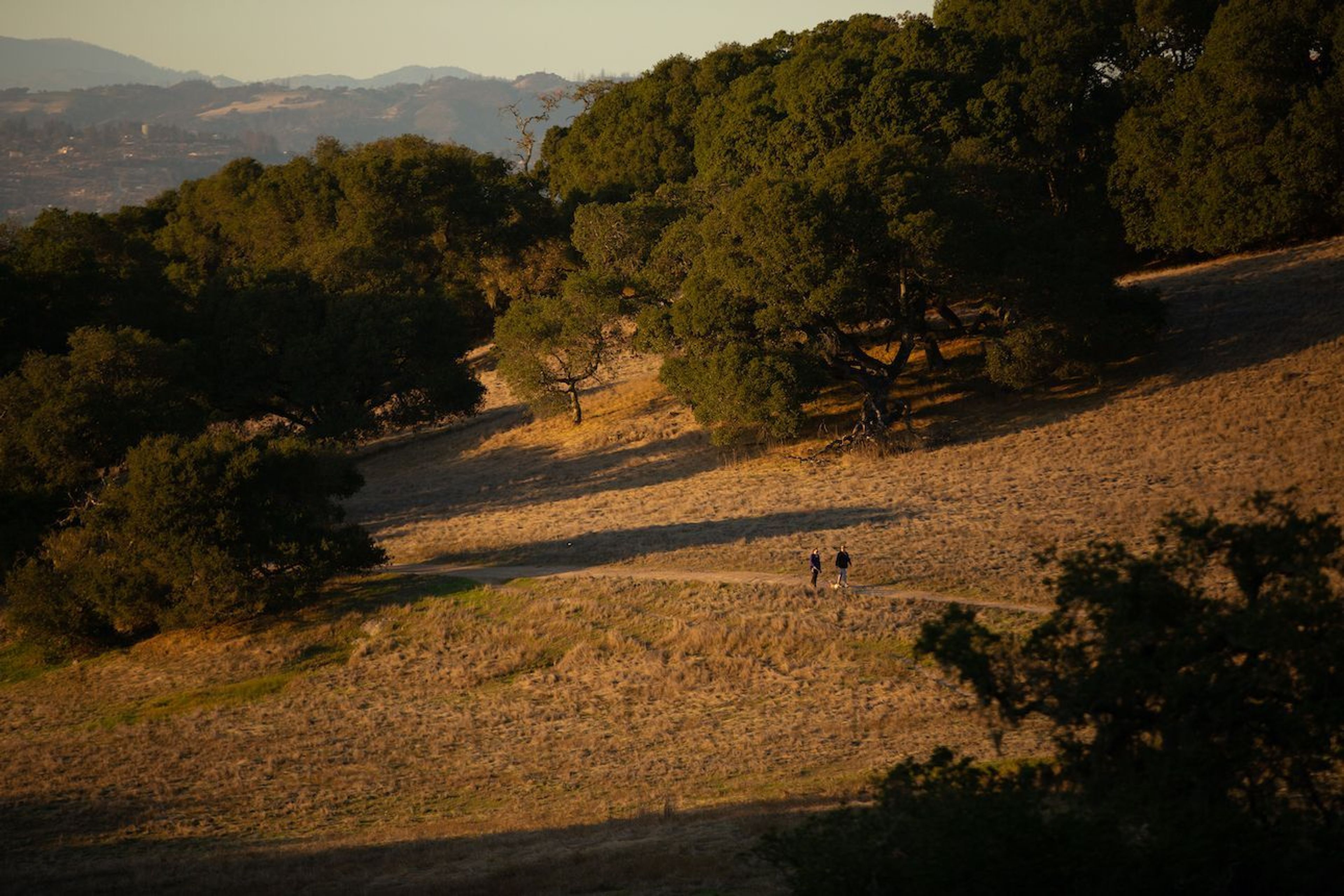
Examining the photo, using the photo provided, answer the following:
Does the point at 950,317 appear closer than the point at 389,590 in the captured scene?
No

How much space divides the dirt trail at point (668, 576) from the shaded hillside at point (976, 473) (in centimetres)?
54

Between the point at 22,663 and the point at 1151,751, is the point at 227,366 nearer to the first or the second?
the point at 22,663

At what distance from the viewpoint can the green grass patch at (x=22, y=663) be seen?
30.0 metres

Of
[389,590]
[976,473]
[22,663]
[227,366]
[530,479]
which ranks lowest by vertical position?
[22,663]

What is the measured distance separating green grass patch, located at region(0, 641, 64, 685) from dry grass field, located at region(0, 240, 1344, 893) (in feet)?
0.34

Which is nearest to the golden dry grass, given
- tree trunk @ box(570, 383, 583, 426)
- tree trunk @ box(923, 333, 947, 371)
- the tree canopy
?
the tree canopy

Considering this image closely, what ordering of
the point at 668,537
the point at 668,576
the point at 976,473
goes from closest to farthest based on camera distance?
the point at 668,576, the point at 668,537, the point at 976,473

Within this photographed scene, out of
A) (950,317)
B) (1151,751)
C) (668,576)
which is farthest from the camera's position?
(950,317)

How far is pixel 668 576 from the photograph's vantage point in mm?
30562

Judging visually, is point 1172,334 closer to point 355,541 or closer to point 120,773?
point 355,541

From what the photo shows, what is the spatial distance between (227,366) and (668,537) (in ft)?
78.2

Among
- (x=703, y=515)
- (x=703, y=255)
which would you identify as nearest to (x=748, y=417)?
(x=703, y=515)

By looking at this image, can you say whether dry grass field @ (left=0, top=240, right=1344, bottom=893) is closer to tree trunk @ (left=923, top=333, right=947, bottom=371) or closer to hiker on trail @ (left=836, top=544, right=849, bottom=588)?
hiker on trail @ (left=836, top=544, right=849, bottom=588)

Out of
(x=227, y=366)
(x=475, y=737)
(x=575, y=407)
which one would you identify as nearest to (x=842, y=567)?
(x=475, y=737)
